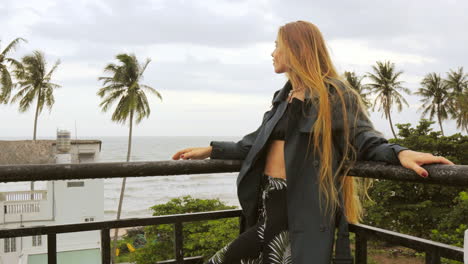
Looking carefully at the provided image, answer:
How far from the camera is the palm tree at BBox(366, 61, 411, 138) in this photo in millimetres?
47781

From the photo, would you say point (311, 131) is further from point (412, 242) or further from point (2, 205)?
point (2, 205)

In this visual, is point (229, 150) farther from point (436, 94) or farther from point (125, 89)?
point (436, 94)

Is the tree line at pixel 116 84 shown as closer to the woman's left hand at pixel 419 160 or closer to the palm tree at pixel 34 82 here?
the palm tree at pixel 34 82

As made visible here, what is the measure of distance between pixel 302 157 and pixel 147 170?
0.50 meters

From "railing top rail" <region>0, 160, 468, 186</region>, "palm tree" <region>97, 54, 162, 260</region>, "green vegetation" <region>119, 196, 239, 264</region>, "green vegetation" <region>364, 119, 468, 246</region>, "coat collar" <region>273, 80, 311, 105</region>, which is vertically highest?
"palm tree" <region>97, 54, 162, 260</region>

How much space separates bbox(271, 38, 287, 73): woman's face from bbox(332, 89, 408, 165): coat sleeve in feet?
1.01

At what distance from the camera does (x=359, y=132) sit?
56.9 inches

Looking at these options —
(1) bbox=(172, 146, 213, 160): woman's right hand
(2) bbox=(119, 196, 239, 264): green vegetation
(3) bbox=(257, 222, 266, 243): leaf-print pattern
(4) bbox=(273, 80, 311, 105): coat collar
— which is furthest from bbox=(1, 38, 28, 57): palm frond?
Result: (3) bbox=(257, 222, 266, 243): leaf-print pattern

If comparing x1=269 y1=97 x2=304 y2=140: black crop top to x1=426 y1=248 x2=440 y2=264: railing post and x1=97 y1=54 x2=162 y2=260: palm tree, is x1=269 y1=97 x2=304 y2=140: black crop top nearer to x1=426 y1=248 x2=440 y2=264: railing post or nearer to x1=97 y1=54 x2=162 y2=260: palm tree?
x1=426 y1=248 x2=440 y2=264: railing post

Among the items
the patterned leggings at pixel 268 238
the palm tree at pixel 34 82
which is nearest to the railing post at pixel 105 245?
the patterned leggings at pixel 268 238

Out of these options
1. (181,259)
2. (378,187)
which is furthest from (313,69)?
(378,187)

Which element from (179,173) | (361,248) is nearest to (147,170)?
(179,173)

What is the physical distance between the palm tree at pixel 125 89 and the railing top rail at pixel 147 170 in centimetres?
3555

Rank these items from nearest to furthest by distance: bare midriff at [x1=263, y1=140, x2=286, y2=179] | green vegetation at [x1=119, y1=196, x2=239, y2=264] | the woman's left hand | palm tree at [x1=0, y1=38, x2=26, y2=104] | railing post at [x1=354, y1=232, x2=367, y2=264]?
the woman's left hand < railing post at [x1=354, y1=232, x2=367, y2=264] < bare midriff at [x1=263, y1=140, x2=286, y2=179] < green vegetation at [x1=119, y1=196, x2=239, y2=264] < palm tree at [x1=0, y1=38, x2=26, y2=104]
